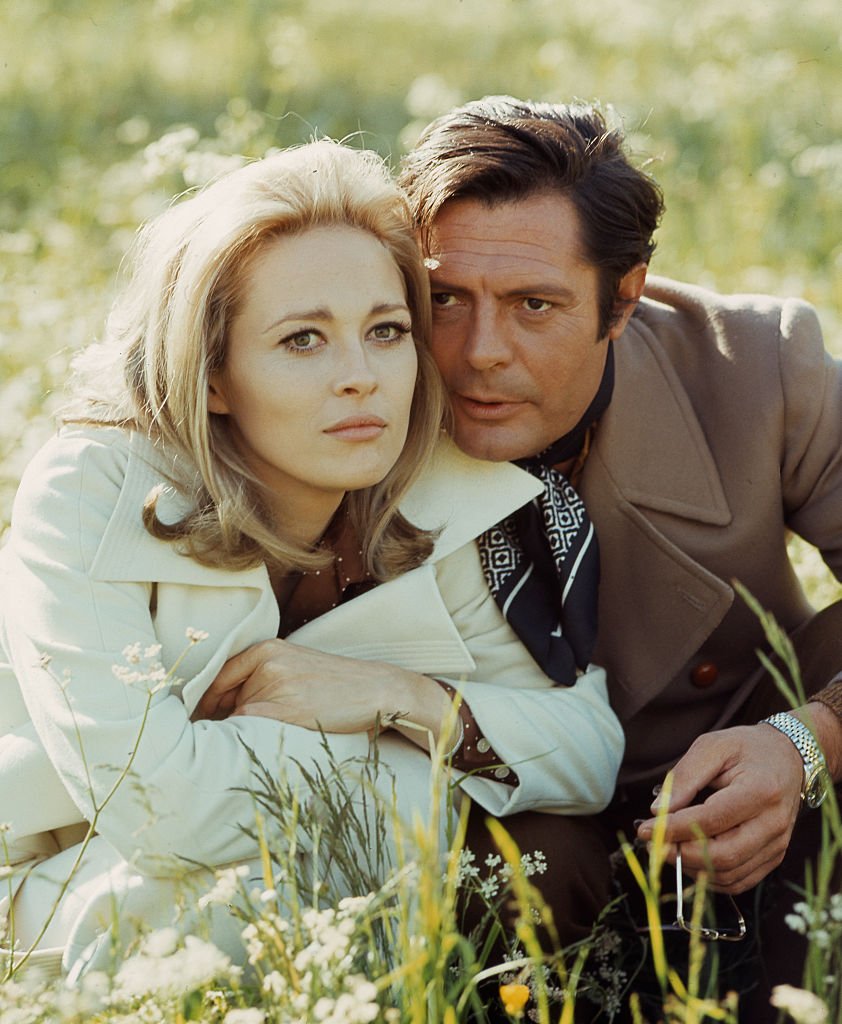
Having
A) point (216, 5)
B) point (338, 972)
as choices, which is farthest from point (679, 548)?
point (216, 5)

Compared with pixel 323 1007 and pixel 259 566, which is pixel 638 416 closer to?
pixel 259 566

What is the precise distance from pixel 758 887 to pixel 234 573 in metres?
1.36

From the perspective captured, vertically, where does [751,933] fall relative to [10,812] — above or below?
below

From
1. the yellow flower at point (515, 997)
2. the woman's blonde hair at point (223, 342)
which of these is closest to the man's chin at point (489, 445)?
the woman's blonde hair at point (223, 342)

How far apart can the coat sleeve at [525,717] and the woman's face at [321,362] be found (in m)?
0.47

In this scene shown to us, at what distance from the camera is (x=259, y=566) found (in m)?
3.13

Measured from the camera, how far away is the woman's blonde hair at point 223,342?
3043mm

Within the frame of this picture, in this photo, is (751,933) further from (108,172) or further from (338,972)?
(108,172)

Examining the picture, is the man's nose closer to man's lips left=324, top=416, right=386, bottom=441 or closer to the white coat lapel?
the white coat lapel

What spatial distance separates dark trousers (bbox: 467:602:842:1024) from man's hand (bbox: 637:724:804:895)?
0.66 feet

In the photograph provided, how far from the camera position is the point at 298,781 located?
9.48 feet

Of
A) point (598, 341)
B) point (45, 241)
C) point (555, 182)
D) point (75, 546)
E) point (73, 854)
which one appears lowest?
point (73, 854)

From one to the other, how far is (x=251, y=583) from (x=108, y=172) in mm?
5119

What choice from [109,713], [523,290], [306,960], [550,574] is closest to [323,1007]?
[306,960]
